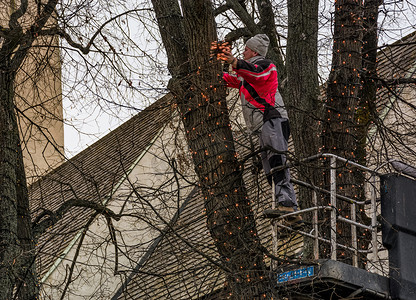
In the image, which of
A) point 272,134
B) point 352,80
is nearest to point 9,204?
point 272,134

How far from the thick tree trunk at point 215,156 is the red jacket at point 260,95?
1.18 ft

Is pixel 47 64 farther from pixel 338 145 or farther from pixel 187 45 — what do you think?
pixel 338 145

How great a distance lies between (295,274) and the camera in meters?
7.90

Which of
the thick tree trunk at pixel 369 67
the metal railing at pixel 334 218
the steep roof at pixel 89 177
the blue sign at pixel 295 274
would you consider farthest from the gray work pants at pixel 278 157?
the thick tree trunk at pixel 369 67

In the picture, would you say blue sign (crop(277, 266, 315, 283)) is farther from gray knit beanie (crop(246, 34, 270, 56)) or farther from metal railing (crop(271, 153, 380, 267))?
gray knit beanie (crop(246, 34, 270, 56))

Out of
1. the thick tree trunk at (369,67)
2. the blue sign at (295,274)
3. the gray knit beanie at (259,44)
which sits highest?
the thick tree trunk at (369,67)

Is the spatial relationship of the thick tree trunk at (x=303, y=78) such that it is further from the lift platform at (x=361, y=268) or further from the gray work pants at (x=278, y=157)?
the lift platform at (x=361, y=268)

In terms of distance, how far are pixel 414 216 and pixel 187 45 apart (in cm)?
278

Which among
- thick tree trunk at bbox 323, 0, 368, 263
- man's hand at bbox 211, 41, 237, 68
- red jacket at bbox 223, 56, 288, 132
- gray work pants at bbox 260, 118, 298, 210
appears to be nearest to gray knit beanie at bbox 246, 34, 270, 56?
red jacket at bbox 223, 56, 288, 132

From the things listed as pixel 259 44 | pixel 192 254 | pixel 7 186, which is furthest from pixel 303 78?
pixel 7 186

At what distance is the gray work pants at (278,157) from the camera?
807 cm

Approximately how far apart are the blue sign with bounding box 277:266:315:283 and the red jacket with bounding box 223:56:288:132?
1.35 metres

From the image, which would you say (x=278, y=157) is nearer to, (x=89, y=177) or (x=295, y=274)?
(x=295, y=274)

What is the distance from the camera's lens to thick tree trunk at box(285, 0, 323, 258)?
30.0 feet
